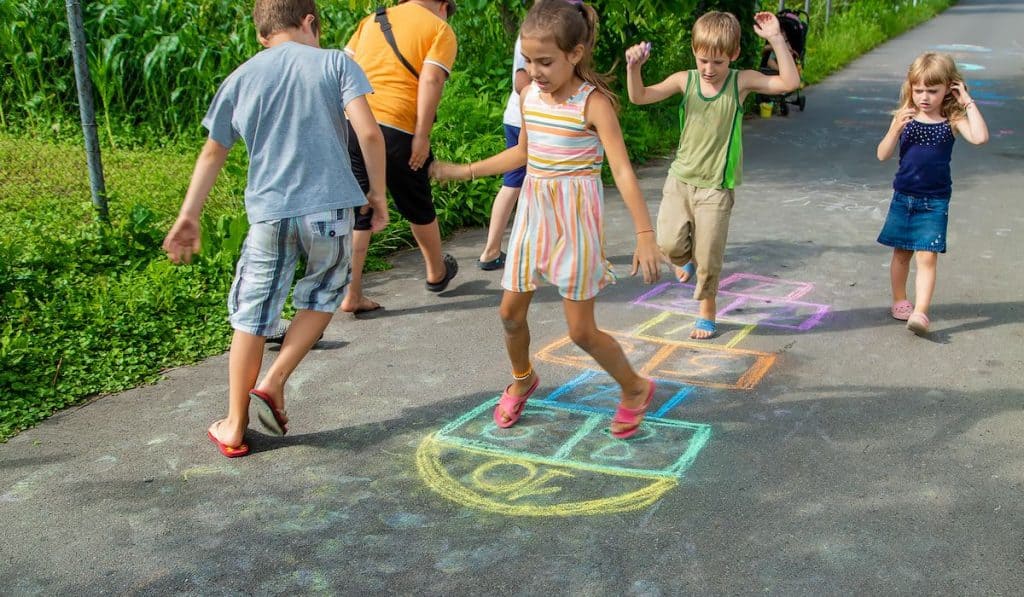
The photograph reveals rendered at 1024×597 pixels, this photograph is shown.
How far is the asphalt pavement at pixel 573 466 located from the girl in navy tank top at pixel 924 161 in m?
0.37

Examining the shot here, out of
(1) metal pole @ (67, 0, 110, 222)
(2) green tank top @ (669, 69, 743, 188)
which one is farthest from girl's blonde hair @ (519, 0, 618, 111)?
(1) metal pole @ (67, 0, 110, 222)

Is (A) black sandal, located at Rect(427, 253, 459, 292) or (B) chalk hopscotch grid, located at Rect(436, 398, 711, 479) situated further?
(A) black sandal, located at Rect(427, 253, 459, 292)

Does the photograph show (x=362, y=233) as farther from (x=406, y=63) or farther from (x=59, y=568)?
(x=59, y=568)

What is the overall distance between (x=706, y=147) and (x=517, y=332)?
1593 mm

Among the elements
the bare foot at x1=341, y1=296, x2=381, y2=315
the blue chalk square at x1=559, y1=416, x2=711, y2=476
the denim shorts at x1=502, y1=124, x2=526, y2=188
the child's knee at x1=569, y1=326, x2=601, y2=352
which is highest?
the denim shorts at x1=502, y1=124, x2=526, y2=188

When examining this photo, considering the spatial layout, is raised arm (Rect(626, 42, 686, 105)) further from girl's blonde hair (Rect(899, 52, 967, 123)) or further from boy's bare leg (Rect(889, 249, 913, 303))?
boy's bare leg (Rect(889, 249, 913, 303))

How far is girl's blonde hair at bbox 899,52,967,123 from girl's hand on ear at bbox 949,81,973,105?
2 cm

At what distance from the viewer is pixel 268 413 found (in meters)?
3.67

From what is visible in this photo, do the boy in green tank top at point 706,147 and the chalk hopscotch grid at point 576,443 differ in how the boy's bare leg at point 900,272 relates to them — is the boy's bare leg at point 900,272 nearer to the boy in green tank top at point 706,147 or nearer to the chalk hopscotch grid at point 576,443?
the boy in green tank top at point 706,147

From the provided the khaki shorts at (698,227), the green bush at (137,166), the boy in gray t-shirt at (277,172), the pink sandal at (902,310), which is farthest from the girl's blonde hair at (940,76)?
the green bush at (137,166)

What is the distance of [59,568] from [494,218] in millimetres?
3606

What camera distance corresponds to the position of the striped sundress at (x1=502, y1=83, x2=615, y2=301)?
140 inches

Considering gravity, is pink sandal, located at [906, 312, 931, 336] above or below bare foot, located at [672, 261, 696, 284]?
below

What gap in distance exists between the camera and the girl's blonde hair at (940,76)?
477 cm
